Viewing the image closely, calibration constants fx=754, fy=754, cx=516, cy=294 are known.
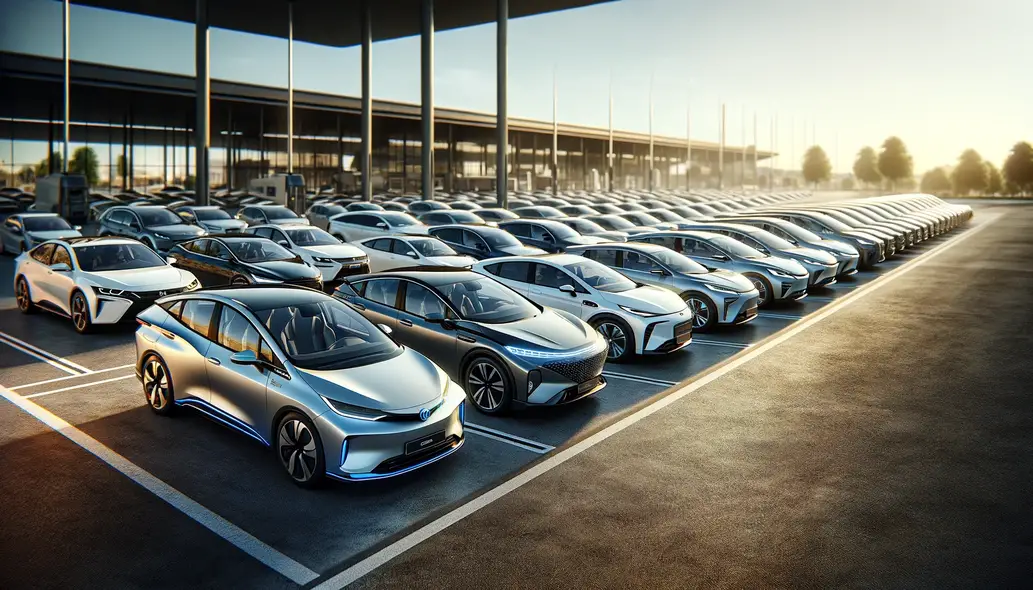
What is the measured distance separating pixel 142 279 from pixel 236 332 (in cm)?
631

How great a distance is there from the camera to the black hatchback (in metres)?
14.4

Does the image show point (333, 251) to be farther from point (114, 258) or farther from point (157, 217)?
point (157, 217)

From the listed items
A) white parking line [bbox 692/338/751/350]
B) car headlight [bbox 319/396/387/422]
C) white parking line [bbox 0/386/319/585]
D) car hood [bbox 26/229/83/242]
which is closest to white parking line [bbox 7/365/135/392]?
white parking line [bbox 0/386/319/585]

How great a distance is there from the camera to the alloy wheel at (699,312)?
43.3ft

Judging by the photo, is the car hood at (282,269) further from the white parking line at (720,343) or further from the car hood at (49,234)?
the car hood at (49,234)

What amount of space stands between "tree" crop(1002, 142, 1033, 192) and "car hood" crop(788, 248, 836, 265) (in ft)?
305

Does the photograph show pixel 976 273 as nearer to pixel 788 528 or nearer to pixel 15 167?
pixel 788 528

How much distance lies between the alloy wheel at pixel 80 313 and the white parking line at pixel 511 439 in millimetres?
7641

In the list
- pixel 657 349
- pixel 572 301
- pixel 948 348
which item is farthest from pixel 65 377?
pixel 948 348

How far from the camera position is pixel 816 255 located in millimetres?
17953

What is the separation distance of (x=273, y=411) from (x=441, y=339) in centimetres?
262

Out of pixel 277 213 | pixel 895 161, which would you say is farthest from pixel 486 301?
pixel 895 161

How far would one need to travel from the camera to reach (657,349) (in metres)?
10.9

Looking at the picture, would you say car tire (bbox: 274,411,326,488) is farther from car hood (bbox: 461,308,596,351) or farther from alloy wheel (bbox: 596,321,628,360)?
alloy wheel (bbox: 596,321,628,360)
